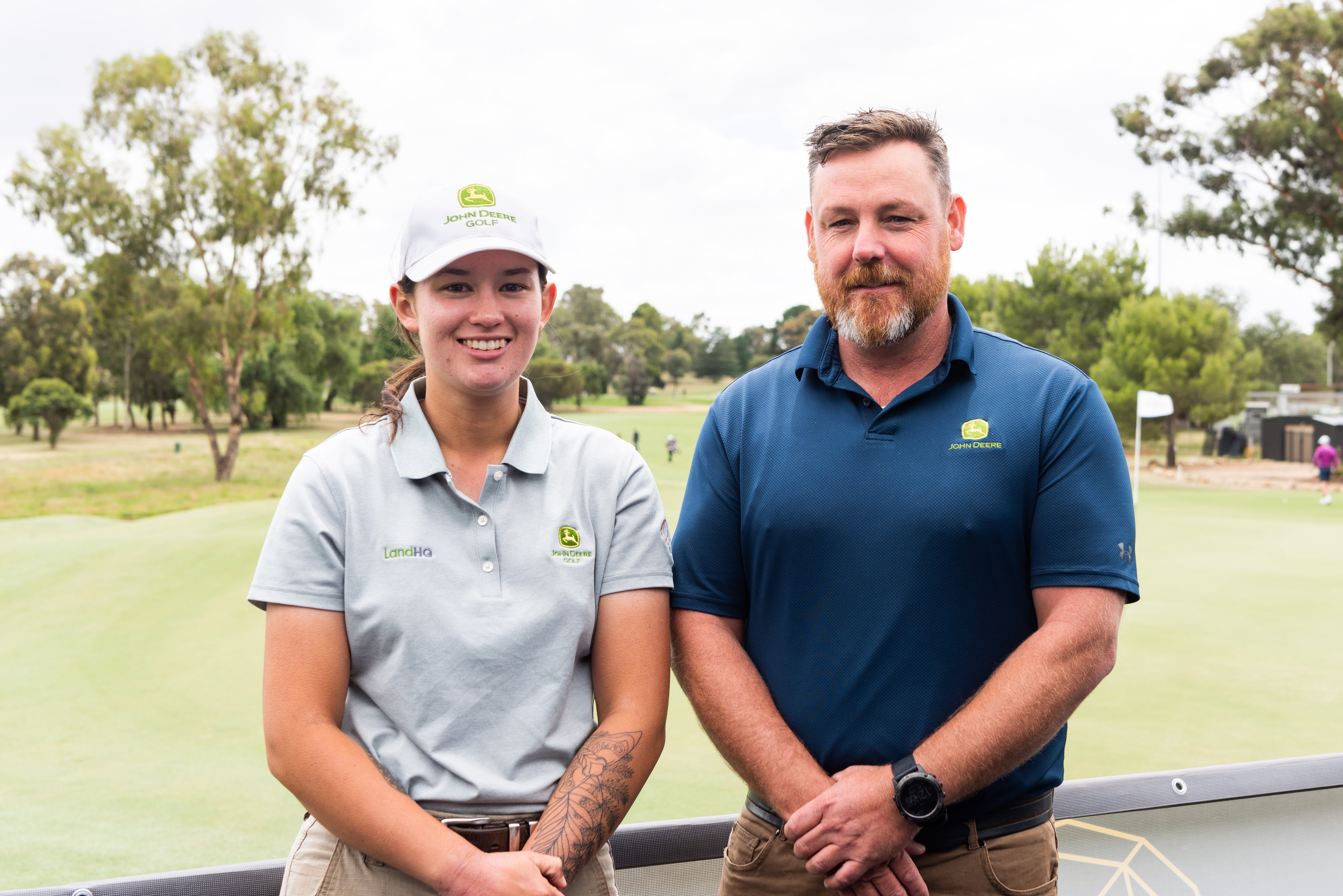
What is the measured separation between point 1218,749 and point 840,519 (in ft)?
20.3

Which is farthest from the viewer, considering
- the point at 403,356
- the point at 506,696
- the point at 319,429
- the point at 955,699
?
the point at 319,429

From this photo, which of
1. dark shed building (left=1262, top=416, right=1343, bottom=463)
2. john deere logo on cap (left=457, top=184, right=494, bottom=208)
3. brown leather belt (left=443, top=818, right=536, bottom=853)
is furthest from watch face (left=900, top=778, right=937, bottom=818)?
dark shed building (left=1262, top=416, right=1343, bottom=463)

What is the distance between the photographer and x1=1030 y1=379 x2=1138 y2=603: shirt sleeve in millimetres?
1913

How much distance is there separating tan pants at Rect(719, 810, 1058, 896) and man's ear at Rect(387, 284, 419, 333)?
120 cm

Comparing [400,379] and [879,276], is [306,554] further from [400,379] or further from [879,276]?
[879,276]

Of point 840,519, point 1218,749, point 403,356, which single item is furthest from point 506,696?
point 1218,749

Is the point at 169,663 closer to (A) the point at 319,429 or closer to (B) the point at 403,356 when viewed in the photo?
(B) the point at 403,356

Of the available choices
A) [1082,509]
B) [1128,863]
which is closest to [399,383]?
[1082,509]

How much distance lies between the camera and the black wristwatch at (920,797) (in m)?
1.84

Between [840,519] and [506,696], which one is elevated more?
[840,519]

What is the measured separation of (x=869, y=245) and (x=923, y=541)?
0.57 m

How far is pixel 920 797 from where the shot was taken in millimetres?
1848

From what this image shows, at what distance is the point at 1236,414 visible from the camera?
35750mm

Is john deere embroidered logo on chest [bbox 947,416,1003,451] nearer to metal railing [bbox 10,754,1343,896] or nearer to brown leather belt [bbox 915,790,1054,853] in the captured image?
brown leather belt [bbox 915,790,1054,853]
